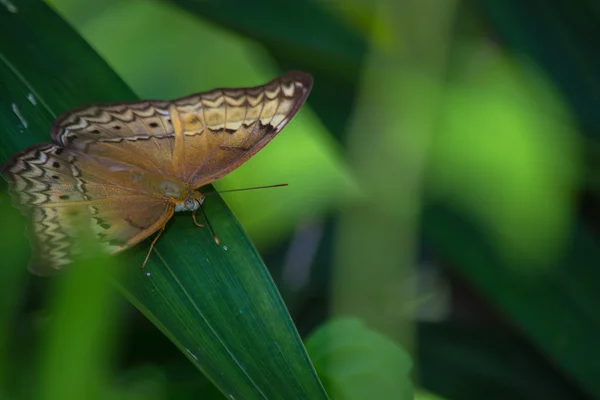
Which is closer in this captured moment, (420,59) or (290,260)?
(420,59)

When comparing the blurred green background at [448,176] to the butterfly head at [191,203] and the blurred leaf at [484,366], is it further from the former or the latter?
the butterfly head at [191,203]

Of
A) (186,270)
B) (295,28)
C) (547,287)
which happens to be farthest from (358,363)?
(295,28)

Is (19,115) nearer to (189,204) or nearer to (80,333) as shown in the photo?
(189,204)

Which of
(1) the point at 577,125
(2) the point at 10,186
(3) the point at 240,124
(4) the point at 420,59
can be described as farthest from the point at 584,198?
(2) the point at 10,186

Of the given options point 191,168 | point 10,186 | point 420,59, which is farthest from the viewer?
point 420,59

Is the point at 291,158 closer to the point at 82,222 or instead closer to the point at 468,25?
the point at 468,25

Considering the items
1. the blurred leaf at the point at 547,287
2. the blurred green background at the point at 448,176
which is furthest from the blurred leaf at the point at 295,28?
the blurred leaf at the point at 547,287

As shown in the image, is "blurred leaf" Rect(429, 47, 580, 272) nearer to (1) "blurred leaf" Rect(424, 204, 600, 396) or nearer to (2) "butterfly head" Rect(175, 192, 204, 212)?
(1) "blurred leaf" Rect(424, 204, 600, 396)
